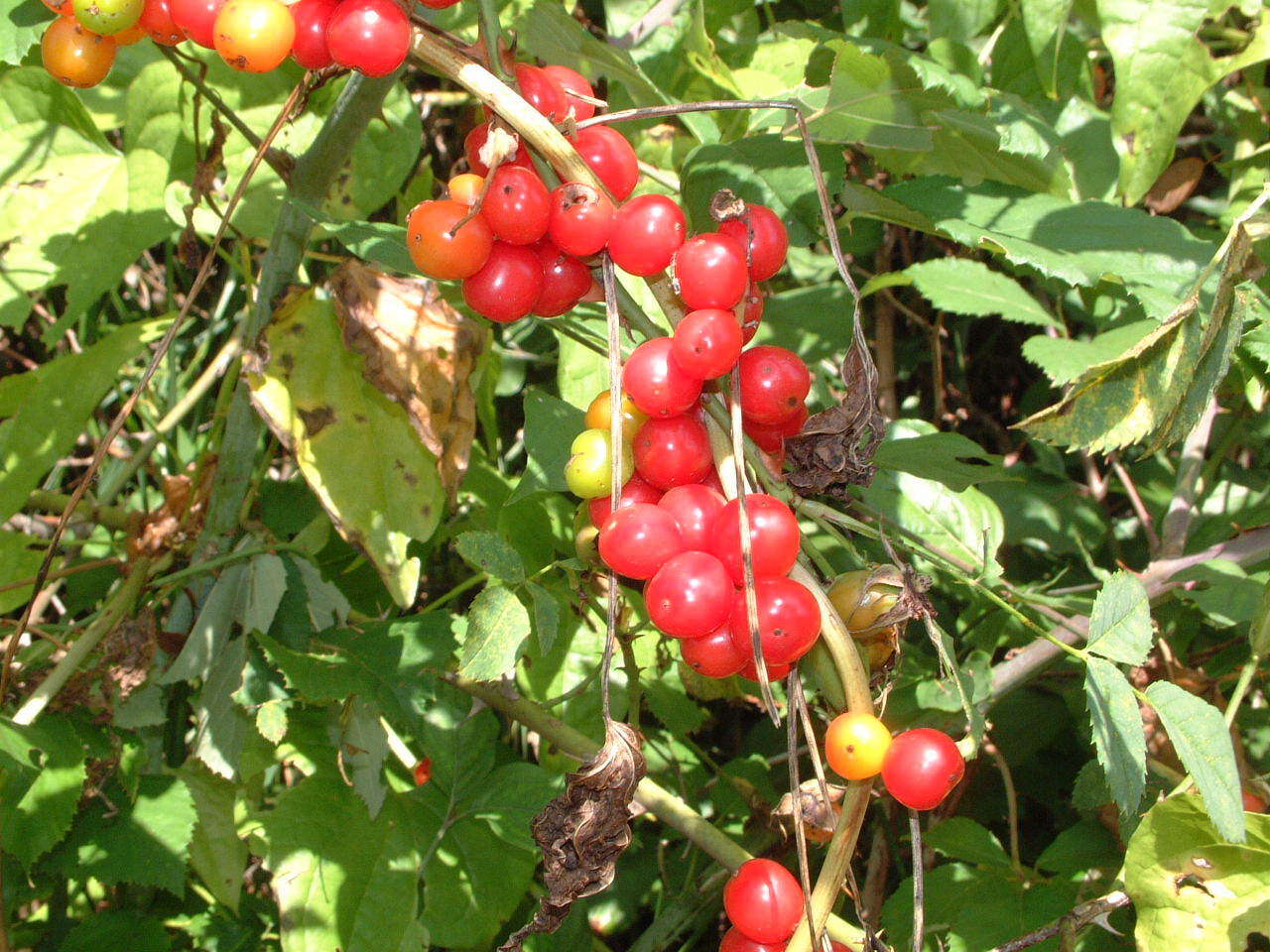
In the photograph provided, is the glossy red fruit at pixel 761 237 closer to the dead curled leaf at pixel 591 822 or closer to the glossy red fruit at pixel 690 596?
the glossy red fruit at pixel 690 596

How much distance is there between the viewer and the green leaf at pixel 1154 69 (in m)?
1.36

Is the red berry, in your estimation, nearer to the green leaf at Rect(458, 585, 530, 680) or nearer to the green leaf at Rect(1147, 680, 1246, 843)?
the green leaf at Rect(458, 585, 530, 680)

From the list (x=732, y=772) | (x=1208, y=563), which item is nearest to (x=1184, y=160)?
(x=1208, y=563)

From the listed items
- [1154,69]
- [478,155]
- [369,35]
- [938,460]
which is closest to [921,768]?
[938,460]

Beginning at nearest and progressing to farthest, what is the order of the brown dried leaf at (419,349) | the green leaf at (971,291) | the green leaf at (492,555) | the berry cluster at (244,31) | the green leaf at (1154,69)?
the berry cluster at (244,31) → the green leaf at (492,555) → the brown dried leaf at (419,349) → the green leaf at (1154,69) → the green leaf at (971,291)

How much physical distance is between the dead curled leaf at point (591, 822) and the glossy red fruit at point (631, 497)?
0.59ft

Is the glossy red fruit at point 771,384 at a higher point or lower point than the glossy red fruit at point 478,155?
lower

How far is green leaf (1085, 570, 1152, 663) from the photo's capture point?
0.98m

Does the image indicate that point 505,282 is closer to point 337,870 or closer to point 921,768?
point 921,768

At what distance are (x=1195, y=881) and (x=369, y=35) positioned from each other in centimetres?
109

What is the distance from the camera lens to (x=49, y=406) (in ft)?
4.85

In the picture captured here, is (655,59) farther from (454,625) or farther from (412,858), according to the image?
(412,858)

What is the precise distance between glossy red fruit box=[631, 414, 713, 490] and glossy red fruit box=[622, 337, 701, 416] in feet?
0.06

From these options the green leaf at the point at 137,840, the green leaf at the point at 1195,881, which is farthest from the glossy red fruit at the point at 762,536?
the green leaf at the point at 137,840
